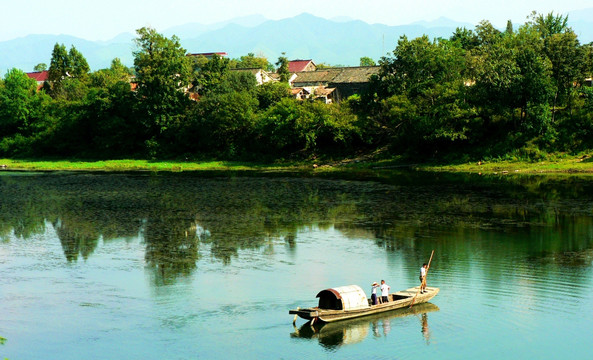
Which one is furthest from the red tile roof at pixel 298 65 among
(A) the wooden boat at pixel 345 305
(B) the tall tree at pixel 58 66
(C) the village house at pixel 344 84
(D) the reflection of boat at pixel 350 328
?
(D) the reflection of boat at pixel 350 328

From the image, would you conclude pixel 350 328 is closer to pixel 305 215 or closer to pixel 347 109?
pixel 305 215

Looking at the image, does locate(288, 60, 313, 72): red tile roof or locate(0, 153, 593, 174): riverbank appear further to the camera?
locate(288, 60, 313, 72): red tile roof

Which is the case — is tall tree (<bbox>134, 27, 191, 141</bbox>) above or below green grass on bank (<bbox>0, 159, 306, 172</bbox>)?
above

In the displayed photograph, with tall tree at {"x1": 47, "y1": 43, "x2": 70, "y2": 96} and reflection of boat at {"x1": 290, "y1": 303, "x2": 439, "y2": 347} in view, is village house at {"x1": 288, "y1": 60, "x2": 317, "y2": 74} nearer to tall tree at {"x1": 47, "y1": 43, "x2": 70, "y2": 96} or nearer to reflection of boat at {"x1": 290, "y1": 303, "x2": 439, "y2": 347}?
tall tree at {"x1": 47, "y1": 43, "x2": 70, "y2": 96}

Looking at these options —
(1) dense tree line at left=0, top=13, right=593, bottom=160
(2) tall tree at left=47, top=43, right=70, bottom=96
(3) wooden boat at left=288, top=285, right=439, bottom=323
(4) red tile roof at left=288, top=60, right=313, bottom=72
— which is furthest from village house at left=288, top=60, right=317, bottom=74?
(3) wooden boat at left=288, top=285, right=439, bottom=323

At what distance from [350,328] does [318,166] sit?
184 ft

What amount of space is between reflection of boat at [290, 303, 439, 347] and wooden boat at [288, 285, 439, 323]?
233mm

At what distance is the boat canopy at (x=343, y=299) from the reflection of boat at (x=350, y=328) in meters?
0.67

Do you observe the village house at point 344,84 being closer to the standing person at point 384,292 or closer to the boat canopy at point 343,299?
the standing person at point 384,292

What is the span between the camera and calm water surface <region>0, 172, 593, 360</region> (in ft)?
84.2

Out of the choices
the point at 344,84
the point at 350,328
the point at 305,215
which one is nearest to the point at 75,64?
the point at 344,84

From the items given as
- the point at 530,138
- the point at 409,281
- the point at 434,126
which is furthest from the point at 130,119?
the point at 409,281

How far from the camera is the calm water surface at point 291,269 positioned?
25.7m

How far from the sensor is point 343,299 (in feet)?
88.7
